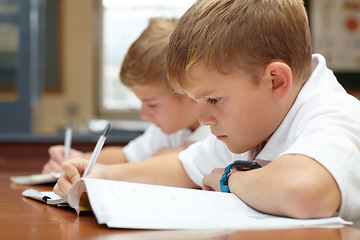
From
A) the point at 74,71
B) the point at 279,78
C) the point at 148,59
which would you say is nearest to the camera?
the point at 279,78

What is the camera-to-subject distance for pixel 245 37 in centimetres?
78

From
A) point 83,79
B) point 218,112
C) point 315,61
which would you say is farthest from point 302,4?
point 83,79

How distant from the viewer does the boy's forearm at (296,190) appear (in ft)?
2.08

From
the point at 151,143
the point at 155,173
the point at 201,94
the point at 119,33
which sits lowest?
the point at 119,33

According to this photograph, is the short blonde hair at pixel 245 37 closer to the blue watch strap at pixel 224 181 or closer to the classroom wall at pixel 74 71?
the blue watch strap at pixel 224 181

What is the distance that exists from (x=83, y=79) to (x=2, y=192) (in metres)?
4.36

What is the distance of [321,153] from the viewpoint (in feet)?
2.20

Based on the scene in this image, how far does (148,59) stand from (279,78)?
611 mm

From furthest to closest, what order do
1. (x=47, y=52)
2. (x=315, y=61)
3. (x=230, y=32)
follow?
→ (x=47, y=52)
(x=315, y=61)
(x=230, y=32)

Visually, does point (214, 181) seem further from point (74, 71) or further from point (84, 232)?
point (74, 71)

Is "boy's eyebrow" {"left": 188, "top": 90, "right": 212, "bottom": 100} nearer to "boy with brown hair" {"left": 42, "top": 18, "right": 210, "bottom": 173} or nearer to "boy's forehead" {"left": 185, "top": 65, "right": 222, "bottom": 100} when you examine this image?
"boy's forehead" {"left": 185, "top": 65, "right": 222, "bottom": 100}

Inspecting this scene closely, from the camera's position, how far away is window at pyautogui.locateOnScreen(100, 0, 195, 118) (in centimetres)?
532

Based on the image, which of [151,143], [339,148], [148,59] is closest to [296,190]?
[339,148]

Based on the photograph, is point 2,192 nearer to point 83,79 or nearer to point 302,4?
point 302,4
